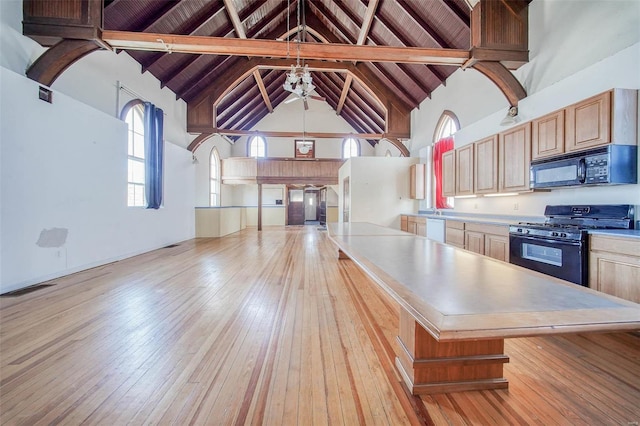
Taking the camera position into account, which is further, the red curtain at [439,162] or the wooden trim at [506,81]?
the red curtain at [439,162]

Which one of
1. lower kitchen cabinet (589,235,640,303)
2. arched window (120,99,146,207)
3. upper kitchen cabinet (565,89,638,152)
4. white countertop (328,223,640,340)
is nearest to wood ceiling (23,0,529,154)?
arched window (120,99,146,207)

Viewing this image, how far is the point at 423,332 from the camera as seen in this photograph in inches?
59.7

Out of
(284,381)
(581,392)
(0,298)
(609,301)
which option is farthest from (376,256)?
(0,298)

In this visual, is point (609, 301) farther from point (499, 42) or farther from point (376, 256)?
point (499, 42)

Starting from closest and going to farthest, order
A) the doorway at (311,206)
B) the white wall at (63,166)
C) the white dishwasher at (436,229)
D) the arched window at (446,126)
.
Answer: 1. the white wall at (63,166)
2. the white dishwasher at (436,229)
3. the arched window at (446,126)
4. the doorway at (311,206)

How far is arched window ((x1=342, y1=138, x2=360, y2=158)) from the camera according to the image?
13.0 metres

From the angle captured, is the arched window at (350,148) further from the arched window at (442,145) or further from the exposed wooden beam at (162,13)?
the exposed wooden beam at (162,13)

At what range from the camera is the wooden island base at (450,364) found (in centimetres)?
153

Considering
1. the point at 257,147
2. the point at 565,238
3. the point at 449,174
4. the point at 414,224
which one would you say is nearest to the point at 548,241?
the point at 565,238

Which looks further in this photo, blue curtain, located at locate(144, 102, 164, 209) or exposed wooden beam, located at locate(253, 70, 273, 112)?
exposed wooden beam, located at locate(253, 70, 273, 112)

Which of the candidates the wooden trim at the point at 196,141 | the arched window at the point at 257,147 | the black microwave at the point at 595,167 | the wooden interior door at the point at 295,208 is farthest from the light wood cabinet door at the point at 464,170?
the wooden interior door at the point at 295,208

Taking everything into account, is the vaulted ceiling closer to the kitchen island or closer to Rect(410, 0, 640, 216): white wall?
Rect(410, 0, 640, 216): white wall

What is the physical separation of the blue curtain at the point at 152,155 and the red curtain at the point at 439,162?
612 centimetres

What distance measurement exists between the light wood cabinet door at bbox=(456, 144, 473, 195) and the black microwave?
1522mm
